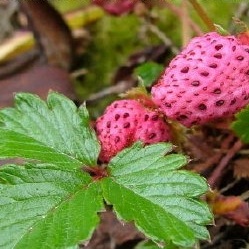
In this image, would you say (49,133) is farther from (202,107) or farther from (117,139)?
(202,107)

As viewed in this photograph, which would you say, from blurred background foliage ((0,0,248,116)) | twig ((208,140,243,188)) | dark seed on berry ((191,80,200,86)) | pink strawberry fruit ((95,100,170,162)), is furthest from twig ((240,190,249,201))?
blurred background foliage ((0,0,248,116))

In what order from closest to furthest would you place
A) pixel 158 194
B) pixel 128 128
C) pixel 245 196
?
pixel 158 194
pixel 128 128
pixel 245 196

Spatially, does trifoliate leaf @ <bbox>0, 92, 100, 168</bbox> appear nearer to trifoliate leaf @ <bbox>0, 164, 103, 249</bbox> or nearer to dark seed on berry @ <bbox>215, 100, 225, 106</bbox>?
trifoliate leaf @ <bbox>0, 164, 103, 249</bbox>

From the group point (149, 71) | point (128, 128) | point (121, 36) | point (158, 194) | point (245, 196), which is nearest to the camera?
point (158, 194)

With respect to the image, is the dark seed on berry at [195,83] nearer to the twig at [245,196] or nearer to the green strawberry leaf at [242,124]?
the green strawberry leaf at [242,124]

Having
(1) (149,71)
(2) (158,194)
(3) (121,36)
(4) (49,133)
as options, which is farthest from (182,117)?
(3) (121,36)

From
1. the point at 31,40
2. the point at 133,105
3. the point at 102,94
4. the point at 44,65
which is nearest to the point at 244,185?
the point at 133,105

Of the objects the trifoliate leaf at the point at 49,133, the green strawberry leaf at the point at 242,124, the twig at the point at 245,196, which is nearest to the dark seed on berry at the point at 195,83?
the green strawberry leaf at the point at 242,124

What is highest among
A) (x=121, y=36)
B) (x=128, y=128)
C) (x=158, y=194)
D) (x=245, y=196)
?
(x=121, y=36)

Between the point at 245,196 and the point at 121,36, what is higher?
the point at 121,36
